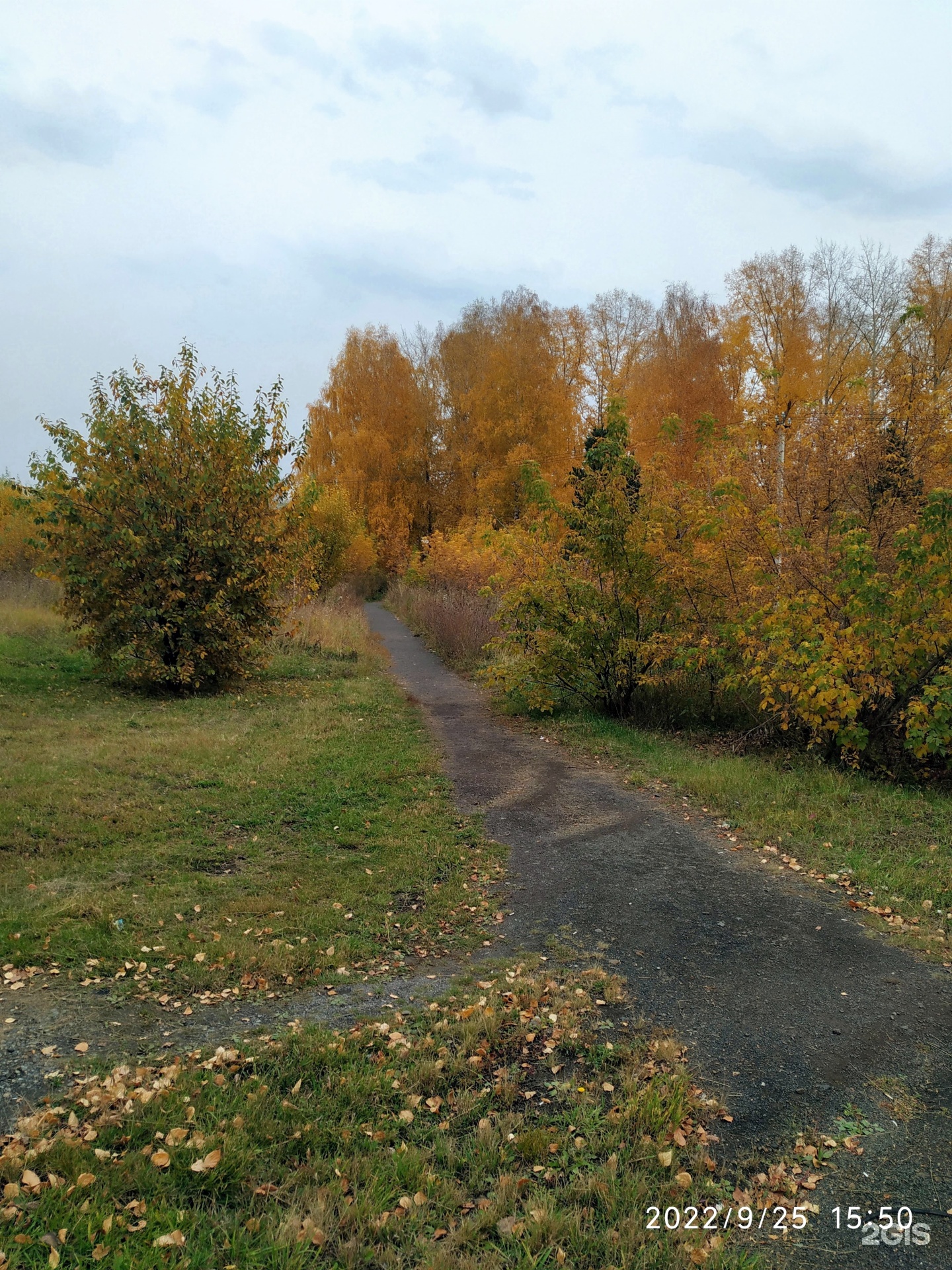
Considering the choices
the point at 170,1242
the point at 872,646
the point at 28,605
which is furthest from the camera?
the point at 28,605

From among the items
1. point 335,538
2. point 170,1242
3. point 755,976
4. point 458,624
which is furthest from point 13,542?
point 170,1242

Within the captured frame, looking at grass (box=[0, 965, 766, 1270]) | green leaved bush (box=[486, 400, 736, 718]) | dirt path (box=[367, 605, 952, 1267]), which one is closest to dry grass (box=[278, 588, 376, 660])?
green leaved bush (box=[486, 400, 736, 718])

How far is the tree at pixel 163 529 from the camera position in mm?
12203

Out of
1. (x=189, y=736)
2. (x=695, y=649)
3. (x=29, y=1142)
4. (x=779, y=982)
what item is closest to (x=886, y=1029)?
(x=779, y=982)

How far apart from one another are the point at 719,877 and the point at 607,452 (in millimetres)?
7040

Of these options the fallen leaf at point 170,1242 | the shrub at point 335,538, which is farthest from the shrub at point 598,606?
the shrub at point 335,538

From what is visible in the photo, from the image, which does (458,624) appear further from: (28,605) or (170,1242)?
(170,1242)

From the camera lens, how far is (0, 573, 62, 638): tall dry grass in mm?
16719

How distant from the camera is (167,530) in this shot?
12344mm

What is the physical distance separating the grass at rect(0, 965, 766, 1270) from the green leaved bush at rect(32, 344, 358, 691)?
32.6 feet

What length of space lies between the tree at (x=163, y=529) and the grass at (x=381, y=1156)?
9939 mm

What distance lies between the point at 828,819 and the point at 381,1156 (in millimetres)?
5341

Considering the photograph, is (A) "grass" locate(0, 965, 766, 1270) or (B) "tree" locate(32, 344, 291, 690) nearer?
(A) "grass" locate(0, 965, 766, 1270)

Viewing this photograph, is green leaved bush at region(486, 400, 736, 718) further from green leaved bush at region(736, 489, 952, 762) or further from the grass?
the grass
